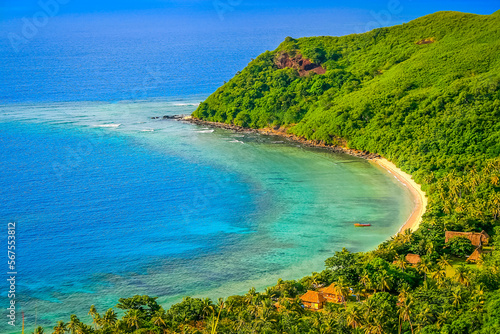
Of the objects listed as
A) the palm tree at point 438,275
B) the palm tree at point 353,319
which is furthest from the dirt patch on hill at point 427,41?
the palm tree at point 353,319

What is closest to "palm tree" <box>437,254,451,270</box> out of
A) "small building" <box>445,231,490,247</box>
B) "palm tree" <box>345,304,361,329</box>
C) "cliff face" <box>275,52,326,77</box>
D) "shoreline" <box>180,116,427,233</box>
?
"small building" <box>445,231,490,247</box>

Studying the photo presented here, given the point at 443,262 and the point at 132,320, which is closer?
the point at 132,320

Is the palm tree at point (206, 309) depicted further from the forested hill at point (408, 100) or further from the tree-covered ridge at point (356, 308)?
the forested hill at point (408, 100)

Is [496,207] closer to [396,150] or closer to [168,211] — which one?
[396,150]

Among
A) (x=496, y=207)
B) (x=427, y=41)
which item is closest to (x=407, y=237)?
(x=496, y=207)

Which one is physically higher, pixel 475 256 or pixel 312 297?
pixel 475 256

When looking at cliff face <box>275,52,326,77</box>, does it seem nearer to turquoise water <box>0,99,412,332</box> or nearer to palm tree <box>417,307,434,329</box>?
turquoise water <box>0,99,412,332</box>

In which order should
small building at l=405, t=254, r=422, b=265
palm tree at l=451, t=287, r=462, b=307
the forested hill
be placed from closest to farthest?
1. palm tree at l=451, t=287, r=462, b=307
2. small building at l=405, t=254, r=422, b=265
3. the forested hill
